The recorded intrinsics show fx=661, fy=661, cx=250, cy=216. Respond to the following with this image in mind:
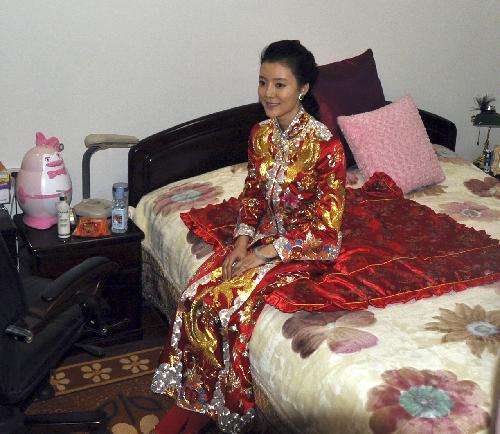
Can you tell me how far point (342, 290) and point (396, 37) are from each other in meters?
2.16

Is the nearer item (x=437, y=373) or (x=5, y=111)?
(x=437, y=373)

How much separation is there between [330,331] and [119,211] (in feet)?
4.09

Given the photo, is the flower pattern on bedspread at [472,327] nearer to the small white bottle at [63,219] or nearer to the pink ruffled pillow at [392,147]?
the pink ruffled pillow at [392,147]

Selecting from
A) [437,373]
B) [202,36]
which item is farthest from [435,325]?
[202,36]

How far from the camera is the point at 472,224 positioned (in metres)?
2.91

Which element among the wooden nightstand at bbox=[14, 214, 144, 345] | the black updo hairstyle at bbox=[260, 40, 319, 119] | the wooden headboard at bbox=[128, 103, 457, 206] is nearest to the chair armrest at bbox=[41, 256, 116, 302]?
the wooden nightstand at bbox=[14, 214, 144, 345]

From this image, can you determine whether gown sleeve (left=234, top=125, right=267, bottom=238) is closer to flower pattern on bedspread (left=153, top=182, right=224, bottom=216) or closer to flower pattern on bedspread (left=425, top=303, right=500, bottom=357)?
flower pattern on bedspread (left=153, top=182, right=224, bottom=216)

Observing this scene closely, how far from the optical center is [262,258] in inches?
92.7

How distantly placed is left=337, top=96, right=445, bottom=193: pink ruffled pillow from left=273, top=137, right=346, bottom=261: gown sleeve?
2.86ft

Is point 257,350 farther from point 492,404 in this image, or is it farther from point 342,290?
point 492,404

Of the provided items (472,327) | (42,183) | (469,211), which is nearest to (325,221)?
(472,327)

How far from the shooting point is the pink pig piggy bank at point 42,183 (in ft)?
9.24

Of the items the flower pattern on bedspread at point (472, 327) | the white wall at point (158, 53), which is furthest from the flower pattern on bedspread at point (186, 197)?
the flower pattern on bedspread at point (472, 327)

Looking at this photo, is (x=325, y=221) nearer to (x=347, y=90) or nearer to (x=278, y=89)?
(x=278, y=89)
